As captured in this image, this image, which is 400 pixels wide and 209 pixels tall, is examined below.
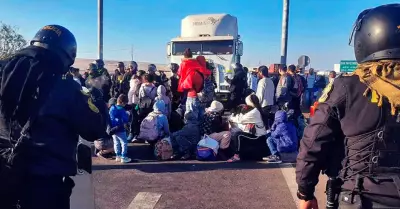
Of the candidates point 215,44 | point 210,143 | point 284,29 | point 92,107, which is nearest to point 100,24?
point 215,44

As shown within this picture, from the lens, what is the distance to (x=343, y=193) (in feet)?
6.94

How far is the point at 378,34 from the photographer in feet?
6.98

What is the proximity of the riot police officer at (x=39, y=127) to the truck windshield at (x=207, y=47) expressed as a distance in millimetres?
11596

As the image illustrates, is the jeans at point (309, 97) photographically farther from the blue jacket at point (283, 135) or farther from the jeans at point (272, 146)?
the jeans at point (272, 146)

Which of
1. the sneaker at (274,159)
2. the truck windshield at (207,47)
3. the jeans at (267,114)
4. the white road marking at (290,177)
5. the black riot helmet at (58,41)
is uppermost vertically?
the truck windshield at (207,47)

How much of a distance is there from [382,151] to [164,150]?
17.2ft

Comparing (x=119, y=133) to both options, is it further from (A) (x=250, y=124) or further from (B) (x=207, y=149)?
(A) (x=250, y=124)

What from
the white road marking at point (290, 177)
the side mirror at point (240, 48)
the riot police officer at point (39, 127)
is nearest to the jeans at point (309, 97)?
the side mirror at point (240, 48)

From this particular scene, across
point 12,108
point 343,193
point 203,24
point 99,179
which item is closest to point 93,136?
point 12,108

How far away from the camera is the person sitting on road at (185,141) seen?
709cm

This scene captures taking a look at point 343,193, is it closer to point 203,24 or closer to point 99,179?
point 99,179

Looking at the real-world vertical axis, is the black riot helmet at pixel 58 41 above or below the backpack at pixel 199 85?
above

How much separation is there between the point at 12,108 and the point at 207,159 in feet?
16.3

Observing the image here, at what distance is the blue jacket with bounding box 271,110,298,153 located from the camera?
22.6ft
